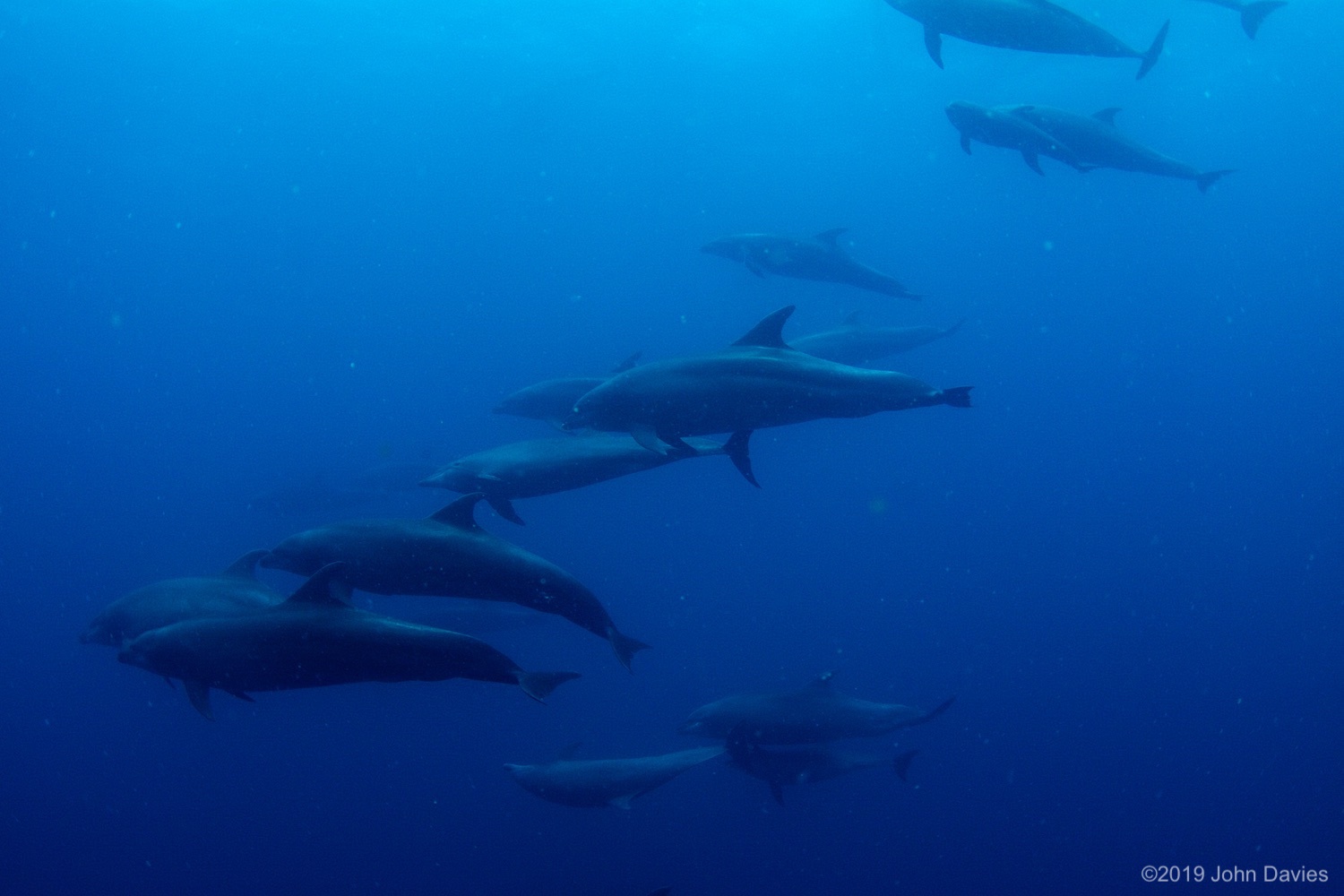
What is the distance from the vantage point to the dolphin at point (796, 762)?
9.88m

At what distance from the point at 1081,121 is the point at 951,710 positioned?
16684mm

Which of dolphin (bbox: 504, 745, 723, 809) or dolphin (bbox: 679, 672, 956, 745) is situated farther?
dolphin (bbox: 679, 672, 956, 745)

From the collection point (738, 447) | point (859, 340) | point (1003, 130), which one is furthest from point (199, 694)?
point (859, 340)

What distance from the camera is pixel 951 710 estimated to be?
23.4 metres

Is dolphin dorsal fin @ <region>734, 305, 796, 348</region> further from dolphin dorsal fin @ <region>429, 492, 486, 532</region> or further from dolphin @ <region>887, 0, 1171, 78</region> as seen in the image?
dolphin @ <region>887, 0, 1171, 78</region>

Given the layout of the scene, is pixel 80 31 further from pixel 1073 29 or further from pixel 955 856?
pixel 955 856

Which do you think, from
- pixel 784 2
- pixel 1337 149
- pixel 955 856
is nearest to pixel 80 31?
pixel 784 2

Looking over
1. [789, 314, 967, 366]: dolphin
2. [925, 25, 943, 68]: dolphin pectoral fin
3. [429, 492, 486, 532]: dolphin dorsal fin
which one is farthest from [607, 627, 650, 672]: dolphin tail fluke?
[925, 25, 943, 68]: dolphin pectoral fin

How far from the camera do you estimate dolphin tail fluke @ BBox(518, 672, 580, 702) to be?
537 centimetres

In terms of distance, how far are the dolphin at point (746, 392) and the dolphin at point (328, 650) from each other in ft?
6.26

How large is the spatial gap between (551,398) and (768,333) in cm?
419

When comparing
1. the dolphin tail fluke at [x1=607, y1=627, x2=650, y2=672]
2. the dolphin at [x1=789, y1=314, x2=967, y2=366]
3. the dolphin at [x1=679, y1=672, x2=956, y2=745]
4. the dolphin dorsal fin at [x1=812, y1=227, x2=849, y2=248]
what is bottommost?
the dolphin at [x1=679, y1=672, x2=956, y2=745]

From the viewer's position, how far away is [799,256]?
1422 centimetres

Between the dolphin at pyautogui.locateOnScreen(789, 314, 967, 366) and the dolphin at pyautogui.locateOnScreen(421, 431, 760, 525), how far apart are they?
225 inches
